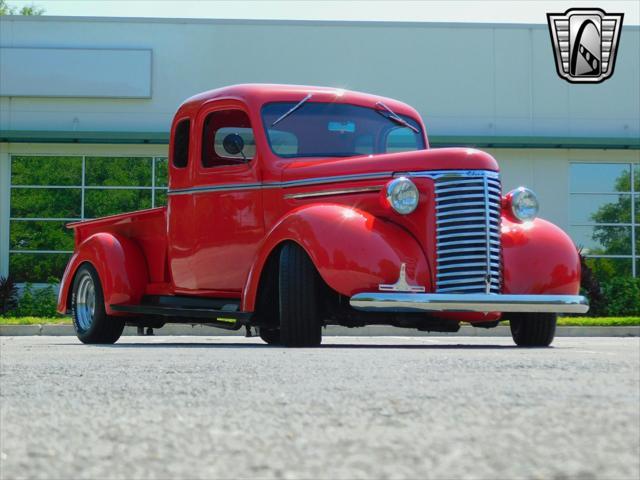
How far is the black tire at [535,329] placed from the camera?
877 centimetres

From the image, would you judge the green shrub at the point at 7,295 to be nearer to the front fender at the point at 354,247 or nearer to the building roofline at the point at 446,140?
A: the building roofline at the point at 446,140

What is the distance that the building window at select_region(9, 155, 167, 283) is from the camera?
25.0 metres

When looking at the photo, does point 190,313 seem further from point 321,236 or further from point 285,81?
point 285,81

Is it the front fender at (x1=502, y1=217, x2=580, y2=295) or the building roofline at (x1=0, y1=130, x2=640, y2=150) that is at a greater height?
the building roofline at (x1=0, y1=130, x2=640, y2=150)

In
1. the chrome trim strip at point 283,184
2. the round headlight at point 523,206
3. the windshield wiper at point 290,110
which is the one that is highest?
the windshield wiper at point 290,110

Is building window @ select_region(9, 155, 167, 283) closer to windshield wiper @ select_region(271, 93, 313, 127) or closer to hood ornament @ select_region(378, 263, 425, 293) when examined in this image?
windshield wiper @ select_region(271, 93, 313, 127)

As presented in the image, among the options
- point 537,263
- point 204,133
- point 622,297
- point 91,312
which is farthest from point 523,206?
point 622,297

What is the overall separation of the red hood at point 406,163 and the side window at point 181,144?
5.21ft

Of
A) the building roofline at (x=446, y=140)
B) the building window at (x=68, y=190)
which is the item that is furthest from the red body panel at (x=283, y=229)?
the building window at (x=68, y=190)

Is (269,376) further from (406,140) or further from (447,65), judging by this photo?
(447,65)

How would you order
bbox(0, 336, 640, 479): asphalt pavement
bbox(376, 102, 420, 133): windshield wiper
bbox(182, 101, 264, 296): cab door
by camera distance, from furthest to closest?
bbox(376, 102, 420, 133): windshield wiper < bbox(182, 101, 264, 296): cab door < bbox(0, 336, 640, 479): asphalt pavement

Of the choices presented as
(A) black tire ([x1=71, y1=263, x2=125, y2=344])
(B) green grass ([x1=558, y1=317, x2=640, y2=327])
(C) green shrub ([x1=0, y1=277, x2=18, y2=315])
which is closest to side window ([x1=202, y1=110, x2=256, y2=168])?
(A) black tire ([x1=71, y1=263, x2=125, y2=344])

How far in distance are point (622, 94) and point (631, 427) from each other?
24.1m

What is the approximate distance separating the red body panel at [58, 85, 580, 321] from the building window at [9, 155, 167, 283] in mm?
14178
